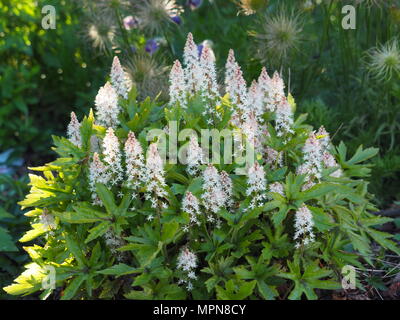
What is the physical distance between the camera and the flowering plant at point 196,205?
2514 mm

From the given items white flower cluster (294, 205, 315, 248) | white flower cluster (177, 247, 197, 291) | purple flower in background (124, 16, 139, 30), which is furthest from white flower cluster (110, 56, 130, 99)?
purple flower in background (124, 16, 139, 30)

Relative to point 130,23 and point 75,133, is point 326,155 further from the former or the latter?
point 130,23

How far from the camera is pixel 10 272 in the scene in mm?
3574

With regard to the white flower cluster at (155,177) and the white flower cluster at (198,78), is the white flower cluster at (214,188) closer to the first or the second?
the white flower cluster at (155,177)

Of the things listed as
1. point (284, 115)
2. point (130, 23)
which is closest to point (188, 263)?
point (284, 115)

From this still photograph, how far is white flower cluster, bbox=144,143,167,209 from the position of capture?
2.41 meters

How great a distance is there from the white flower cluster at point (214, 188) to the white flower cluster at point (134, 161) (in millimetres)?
307

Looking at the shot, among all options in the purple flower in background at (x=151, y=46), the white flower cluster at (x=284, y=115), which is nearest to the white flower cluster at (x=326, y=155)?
the white flower cluster at (x=284, y=115)

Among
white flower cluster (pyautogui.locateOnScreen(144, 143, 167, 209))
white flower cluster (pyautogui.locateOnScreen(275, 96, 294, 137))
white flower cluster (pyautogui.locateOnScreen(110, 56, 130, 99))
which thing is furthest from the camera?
white flower cluster (pyautogui.locateOnScreen(110, 56, 130, 99))

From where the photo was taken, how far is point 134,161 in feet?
8.27

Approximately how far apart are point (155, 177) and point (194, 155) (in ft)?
0.75

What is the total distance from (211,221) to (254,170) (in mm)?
342

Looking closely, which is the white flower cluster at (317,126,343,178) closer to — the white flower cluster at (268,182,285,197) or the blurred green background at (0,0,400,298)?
the blurred green background at (0,0,400,298)

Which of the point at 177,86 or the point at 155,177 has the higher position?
the point at 177,86
